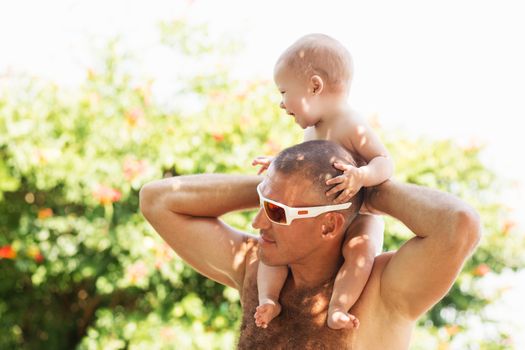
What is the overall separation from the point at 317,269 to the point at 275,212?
0.28m

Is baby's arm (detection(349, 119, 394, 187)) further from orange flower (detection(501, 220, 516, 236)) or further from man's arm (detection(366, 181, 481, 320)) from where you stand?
orange flower (detection(501, 220, 516, 236))

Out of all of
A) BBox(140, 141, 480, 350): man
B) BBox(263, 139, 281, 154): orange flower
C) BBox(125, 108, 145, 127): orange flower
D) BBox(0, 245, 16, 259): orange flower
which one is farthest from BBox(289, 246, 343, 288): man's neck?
BBox(0, 245, 16, 259): orange flower

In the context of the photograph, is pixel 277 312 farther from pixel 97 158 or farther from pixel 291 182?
pixel 97 158

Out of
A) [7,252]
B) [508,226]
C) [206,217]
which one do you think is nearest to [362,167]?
[206,217]

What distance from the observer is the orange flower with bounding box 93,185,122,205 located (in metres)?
5.99

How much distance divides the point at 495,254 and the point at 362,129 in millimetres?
4229

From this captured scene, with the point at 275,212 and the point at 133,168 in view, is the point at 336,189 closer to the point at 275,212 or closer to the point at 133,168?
the point at 275,212

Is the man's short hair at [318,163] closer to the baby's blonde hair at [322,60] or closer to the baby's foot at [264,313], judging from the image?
the baby's blonde hair at [322,60]

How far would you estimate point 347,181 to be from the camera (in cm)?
246

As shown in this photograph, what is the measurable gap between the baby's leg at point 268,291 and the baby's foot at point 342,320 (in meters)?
0.25

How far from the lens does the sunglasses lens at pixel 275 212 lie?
257 centimetres

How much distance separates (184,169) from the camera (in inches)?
241

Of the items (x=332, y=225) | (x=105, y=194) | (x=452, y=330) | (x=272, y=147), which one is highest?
(x=332, y=225)

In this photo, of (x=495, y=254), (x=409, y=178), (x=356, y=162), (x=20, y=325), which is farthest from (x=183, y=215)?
(x=20, y=325)
